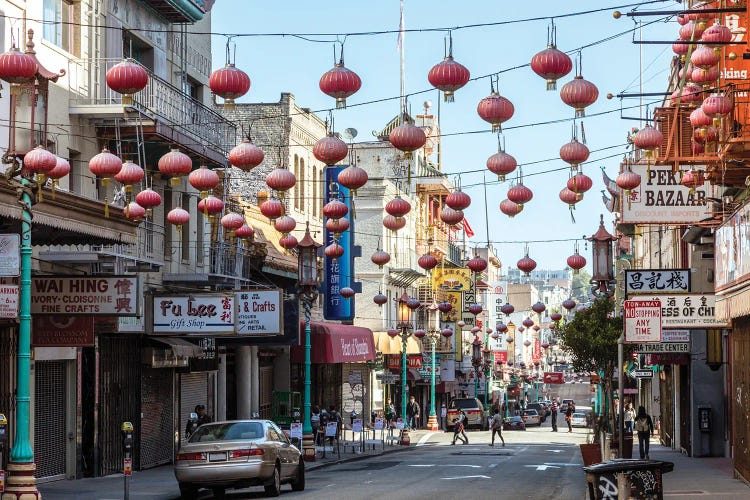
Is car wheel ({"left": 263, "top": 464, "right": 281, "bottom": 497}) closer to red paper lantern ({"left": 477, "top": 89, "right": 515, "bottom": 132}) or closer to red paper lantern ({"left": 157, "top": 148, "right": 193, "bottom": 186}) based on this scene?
red paper lantern ({"left": 157, "top": 148, "right": 193, "bottom": 186})

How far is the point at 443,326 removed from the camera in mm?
87125

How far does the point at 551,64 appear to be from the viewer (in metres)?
16.9

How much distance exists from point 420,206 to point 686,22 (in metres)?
59.0

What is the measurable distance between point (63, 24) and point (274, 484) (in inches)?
463

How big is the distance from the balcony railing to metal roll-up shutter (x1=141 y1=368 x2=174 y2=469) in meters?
6.27

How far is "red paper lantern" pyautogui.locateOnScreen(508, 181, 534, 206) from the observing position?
23.0 metres

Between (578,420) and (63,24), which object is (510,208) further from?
(578,420)

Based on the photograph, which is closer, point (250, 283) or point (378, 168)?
point (250, 283)

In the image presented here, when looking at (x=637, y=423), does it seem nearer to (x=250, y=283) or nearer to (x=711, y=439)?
(x=711, y=439)

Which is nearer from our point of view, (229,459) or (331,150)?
(331,150)

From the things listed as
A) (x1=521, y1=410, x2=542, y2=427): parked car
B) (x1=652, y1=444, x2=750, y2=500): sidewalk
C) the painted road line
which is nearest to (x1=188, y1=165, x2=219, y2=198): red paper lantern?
(x1=652, y1=444, x2=750, y2=500): sidewalk

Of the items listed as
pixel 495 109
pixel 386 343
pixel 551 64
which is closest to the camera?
pixel 551 64

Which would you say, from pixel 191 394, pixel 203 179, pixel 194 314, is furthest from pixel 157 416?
pixel 203 179

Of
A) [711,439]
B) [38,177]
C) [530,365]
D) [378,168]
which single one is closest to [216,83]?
Result: [38,177]
